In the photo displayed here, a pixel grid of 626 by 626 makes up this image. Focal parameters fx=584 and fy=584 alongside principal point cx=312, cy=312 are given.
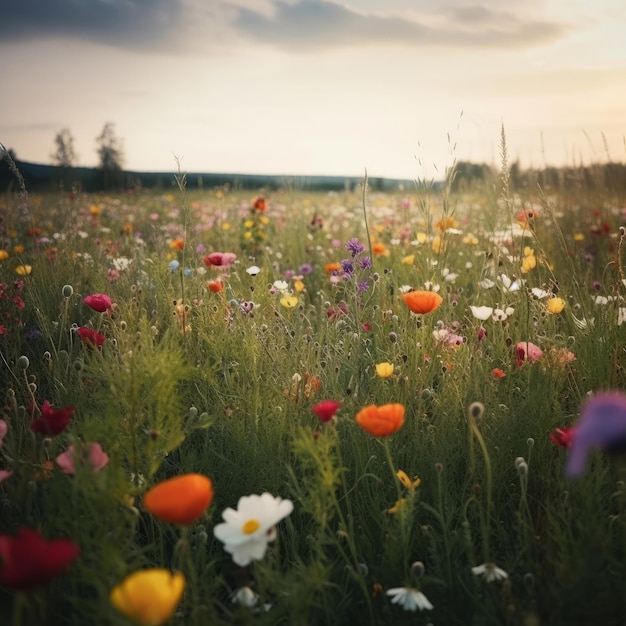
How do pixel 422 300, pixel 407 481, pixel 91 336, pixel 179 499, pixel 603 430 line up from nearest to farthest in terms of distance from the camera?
→ pixel 603 430 → pixel 179 499 → pixel 407 481 → pixel 422 300 → pixel 91 336

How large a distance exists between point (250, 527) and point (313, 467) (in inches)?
11.6

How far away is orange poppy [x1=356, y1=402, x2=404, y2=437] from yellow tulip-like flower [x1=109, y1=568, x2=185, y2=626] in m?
0.52

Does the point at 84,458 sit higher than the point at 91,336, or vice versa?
the point at 91,336

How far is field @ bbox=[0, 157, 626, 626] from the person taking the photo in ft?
3.68

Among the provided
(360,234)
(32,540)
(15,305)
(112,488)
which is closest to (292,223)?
(360,234)

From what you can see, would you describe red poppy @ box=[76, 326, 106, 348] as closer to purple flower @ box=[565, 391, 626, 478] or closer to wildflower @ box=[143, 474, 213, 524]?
wildflower @ box=[143, 474, 213, 524]

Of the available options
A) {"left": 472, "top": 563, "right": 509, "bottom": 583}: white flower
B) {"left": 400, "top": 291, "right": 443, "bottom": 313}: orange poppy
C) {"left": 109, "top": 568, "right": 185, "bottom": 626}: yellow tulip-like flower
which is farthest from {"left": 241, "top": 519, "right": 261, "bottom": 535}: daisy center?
{"left": 400, "top": 291, "right": 443, "bottom": 313}: orange poppy

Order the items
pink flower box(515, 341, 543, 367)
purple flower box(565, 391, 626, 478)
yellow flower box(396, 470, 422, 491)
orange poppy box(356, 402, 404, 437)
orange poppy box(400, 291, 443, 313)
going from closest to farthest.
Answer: purple flower box(565, 391, 626, 478) → orange poppy box(356, 402, 404, 437) → yellow flower box(396, 470, 422, 491) → orange poppy box(400, 291, 443, 313) → pink flower box(515, 341, 543, 367)

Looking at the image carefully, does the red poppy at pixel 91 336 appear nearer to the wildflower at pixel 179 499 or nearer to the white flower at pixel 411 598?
the wildflower at pixel 179 499

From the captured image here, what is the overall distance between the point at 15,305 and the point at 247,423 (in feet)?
5.22

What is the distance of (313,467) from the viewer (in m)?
1.44

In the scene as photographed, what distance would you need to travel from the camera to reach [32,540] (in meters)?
0.84

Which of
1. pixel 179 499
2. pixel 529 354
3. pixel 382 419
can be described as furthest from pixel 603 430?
pixel 529 354

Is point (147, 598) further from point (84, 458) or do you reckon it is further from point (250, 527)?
point (84, 458)
